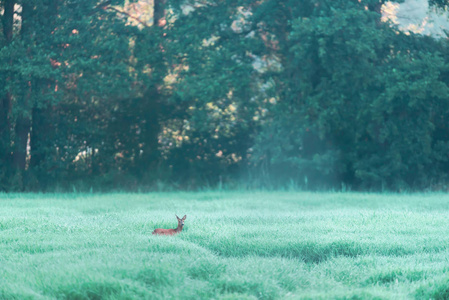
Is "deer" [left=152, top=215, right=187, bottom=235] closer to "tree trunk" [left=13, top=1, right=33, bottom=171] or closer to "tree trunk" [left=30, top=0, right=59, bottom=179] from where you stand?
"tree trunk" [left=13, top=1, right=33, bottom=171]

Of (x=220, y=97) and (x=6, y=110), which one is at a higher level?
(x=220, y=97)

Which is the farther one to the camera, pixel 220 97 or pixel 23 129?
pixel 220 97

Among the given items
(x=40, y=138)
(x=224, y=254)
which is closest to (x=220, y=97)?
(x=40, y=138)

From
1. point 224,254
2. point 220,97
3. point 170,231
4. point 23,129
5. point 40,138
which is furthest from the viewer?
point 220,97

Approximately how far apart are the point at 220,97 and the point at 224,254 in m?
10.3

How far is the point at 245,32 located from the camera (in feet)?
57.2

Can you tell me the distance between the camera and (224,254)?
677cm

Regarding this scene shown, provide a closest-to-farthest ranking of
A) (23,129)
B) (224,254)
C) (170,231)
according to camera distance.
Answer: (224,254) → (170,231) → (23,129)

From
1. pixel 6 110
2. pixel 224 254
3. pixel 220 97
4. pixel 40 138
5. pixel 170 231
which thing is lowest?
pixel 224 254

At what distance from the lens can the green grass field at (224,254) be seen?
5051 mm

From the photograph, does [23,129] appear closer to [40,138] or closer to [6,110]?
[40,138]

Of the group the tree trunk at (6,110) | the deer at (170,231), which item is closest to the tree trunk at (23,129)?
the tree trunk at (6,110)

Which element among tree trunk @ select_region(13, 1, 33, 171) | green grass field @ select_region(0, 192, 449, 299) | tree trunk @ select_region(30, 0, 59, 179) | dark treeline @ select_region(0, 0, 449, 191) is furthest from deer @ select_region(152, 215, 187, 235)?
tree trunk @ select_region(30, 0, 59, 179)

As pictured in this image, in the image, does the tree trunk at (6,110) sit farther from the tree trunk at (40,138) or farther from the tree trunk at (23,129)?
the tree trunk at (40,138)
